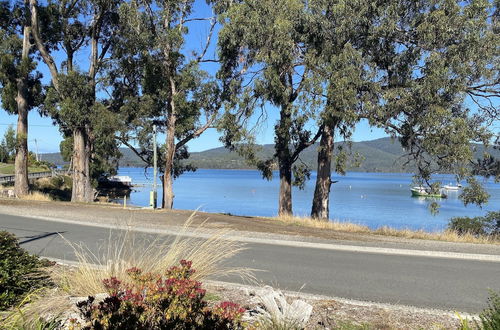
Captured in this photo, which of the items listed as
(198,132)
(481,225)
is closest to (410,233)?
(481,225)

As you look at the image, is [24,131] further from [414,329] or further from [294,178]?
[414,329]

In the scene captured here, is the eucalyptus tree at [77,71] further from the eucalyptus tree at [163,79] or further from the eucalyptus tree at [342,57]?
the eucalyptus tree at [342,57]

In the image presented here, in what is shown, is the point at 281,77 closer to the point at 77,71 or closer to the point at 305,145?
the point at 305,145

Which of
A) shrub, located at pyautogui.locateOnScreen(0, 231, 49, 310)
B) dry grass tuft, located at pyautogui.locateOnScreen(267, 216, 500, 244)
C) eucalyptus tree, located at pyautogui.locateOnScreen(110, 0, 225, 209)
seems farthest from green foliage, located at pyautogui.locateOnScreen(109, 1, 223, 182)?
shrub, located at pyautogui.locateOnScreen(0, 231, 49, 310)

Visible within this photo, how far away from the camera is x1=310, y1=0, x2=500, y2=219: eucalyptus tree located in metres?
16.8

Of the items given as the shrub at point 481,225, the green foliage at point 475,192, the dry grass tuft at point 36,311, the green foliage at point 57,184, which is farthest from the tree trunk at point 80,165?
the dry grass tuft at point 36,311

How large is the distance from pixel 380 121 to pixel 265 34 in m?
5.92

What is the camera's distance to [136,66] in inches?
1153

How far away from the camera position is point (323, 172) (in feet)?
73.1

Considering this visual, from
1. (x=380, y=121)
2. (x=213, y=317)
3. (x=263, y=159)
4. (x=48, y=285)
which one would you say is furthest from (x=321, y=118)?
(x=213, y=317)

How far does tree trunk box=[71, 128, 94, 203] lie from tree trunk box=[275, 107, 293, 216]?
12.5 m

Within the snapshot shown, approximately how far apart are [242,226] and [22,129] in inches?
763

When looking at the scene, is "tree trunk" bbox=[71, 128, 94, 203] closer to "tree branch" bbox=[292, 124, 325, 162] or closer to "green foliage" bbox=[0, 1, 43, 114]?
"green foliage" bbox=[0, 1, 43, 114]

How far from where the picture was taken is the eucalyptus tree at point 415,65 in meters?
16.8
